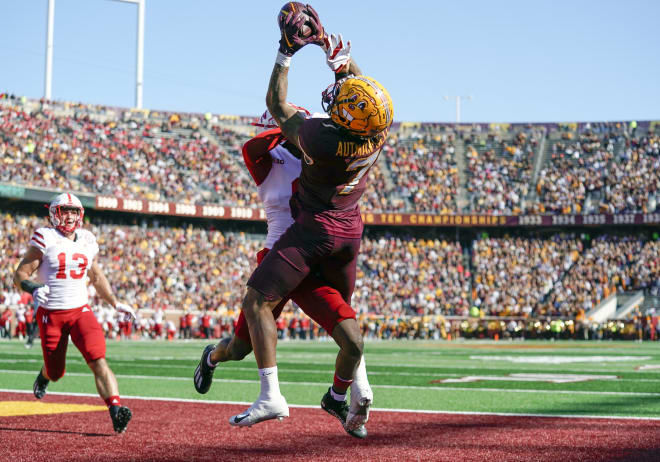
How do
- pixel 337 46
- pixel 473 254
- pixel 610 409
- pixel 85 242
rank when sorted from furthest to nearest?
pixel 473 254, pixel 610 409, pixel 85 242, pixel 337 46

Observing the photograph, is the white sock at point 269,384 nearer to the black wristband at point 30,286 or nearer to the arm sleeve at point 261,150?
the arm sleeve at point 261,150

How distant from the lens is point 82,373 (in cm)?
1323

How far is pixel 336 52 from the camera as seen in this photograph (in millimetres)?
5016

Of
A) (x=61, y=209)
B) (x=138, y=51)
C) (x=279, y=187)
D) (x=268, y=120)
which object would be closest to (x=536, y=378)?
(x=61, y=209)

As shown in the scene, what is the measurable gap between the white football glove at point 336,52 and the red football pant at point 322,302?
126cm

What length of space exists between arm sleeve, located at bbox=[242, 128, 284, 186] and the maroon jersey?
31cm

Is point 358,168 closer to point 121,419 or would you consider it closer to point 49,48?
point 121,419

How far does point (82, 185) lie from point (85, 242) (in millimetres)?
29824

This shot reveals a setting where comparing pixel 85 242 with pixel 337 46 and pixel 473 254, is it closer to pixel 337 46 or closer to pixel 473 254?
pixel 337 46

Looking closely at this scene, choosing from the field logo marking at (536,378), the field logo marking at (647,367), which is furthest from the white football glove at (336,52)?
the field logo marking at (647,367)

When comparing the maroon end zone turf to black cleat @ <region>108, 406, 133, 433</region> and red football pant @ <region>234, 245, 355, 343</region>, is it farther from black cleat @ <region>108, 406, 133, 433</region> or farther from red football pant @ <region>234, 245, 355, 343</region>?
red football pant @ <region>234, 245, 355, 343</region>

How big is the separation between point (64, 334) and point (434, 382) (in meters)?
5.92

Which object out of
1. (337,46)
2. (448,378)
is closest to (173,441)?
(337,46)

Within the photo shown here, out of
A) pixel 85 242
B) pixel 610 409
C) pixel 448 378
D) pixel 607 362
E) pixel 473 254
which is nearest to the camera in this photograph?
pixel 85 242
